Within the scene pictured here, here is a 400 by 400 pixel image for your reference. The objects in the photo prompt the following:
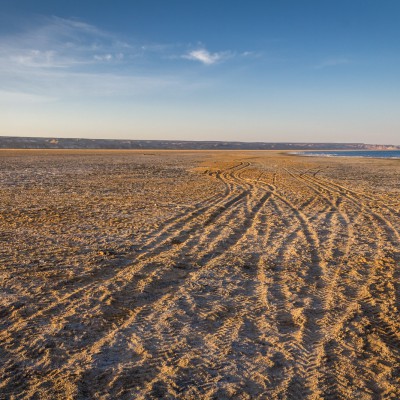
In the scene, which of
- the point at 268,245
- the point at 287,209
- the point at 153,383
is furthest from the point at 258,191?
the point at 153,383

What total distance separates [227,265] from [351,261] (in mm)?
2303

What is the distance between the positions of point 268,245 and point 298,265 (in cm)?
126

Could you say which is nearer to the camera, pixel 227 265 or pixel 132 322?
pixel 132 322

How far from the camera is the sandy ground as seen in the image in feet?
11.3

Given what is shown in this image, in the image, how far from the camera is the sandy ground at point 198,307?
3443 millimetres

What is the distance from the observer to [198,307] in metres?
4.95

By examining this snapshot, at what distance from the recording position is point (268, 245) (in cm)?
782

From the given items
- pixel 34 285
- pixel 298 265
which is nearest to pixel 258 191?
pixel 298 265

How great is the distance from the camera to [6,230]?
28.0 feet

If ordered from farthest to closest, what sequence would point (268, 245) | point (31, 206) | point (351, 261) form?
point (31, 206), point (268, 245), point (351, 261)

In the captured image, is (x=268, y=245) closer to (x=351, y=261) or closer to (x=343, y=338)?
(x=351, y=261)

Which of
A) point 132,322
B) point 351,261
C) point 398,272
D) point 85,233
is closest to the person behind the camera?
point 132,322

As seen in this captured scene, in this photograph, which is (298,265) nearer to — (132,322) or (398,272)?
(398,272)

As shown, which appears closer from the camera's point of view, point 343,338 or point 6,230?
point 343,338
